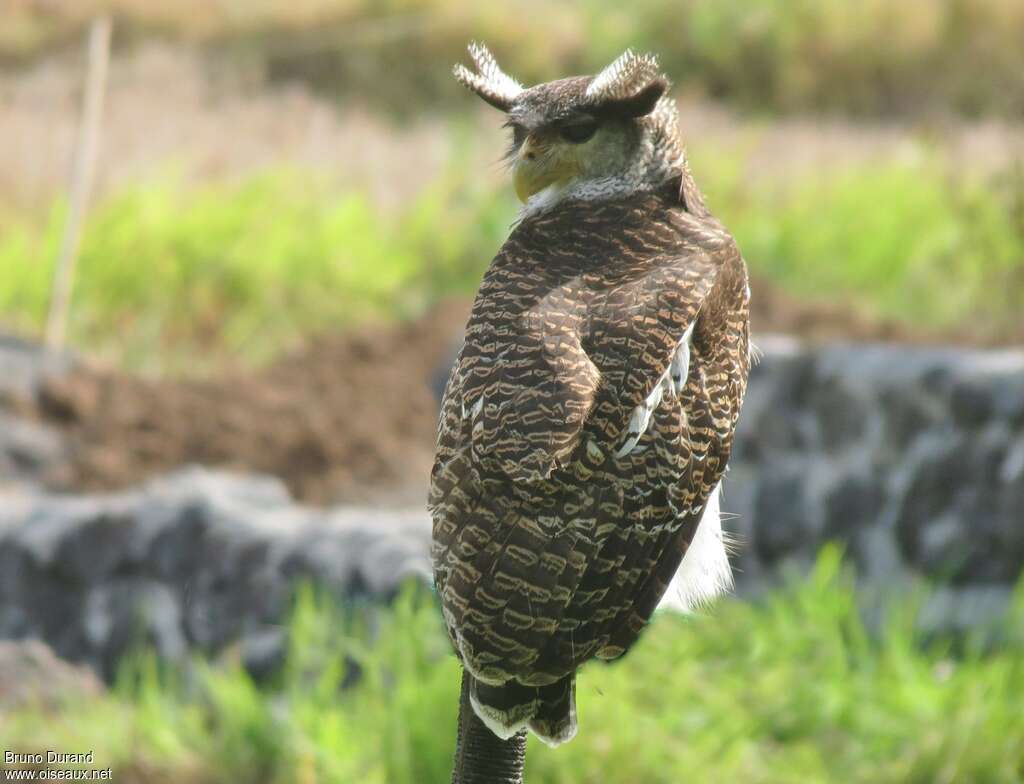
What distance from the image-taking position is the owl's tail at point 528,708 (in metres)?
2.22

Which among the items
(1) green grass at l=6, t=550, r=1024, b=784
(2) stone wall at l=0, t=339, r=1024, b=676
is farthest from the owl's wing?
(2) stone wall at l=0, t=339, r=1024, b=676

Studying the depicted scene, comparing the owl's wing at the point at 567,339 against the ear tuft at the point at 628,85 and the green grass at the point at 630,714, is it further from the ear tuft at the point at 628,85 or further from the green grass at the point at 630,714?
the green grass at the point at 630,714

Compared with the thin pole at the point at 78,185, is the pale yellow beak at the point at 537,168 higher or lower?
higher

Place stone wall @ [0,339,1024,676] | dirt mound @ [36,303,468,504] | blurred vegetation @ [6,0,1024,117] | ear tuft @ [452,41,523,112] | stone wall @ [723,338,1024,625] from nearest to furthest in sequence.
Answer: ear tuft @ [452,41,523,112] < stone wall @ [0,339,1024,676] < stone wall @ [723,338,1024,625] < dirt mound @ [36,303,468,504] < blurred vegetation @ [6,0,1024,117]

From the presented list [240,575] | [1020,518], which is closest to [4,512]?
[240,575]

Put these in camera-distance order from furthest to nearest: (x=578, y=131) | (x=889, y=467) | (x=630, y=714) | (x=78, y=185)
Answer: (x=78, y=185)
(x=889, y=467)
(x=630, y=714)
(x=578, y=131)

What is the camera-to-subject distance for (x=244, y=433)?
7.16m

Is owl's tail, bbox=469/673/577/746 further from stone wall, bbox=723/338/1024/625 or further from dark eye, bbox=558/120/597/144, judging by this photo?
stone wall, bbox=723/338/1024/625

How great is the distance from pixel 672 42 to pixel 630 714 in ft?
52.3

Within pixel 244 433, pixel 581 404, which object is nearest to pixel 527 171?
pixel 581 404

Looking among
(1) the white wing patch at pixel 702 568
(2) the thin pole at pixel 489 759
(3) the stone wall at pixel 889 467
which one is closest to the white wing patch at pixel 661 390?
(1) the white wing patch at pixel 702 568

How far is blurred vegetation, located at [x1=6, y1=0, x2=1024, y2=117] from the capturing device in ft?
60.5

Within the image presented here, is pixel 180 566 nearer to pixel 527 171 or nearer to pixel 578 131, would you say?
pixel 527 171

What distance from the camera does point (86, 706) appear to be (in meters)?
4.71
